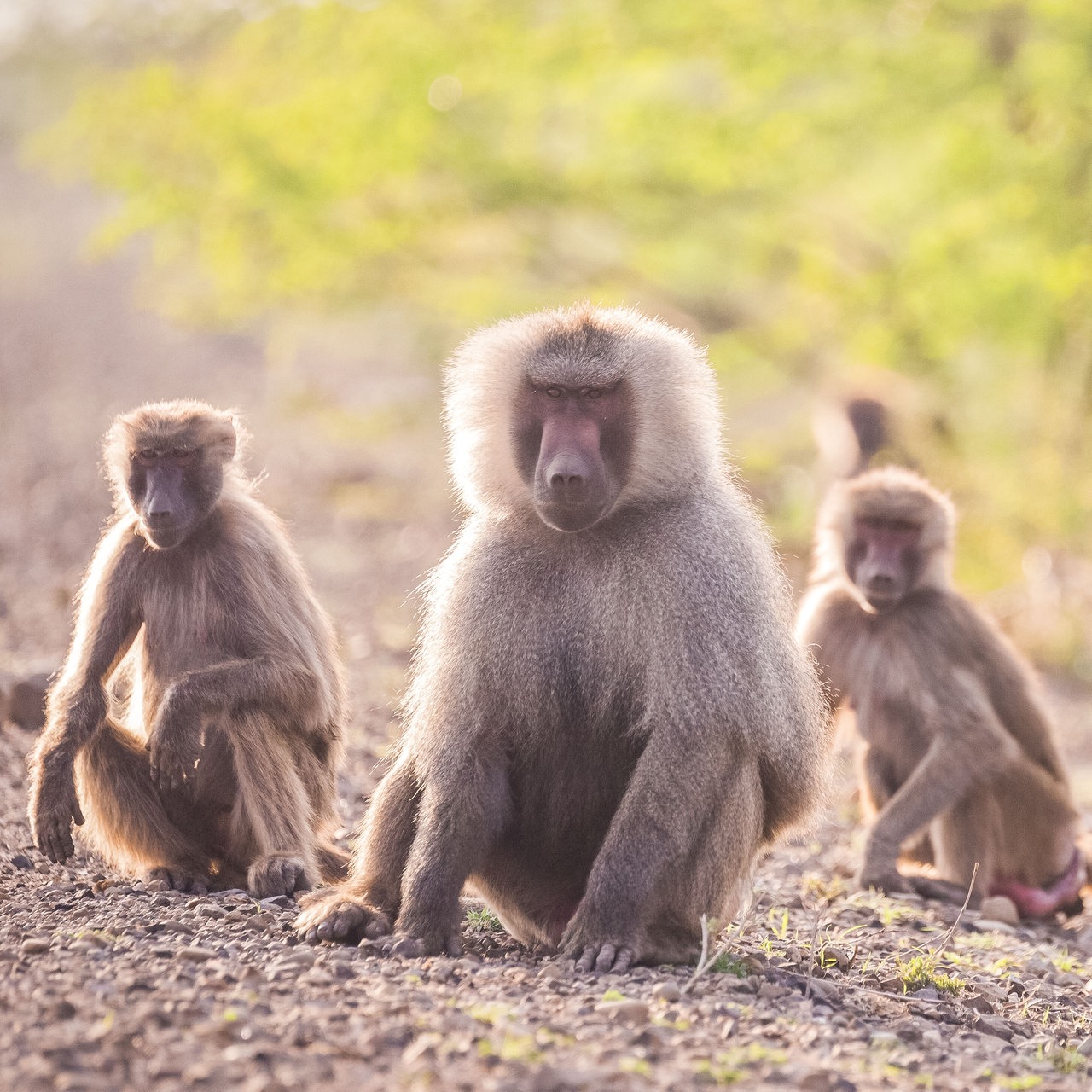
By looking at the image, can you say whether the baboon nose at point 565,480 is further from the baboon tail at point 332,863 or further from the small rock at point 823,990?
the baboon tail at point 332,863

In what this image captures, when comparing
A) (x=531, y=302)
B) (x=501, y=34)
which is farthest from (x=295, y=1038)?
(x=531, y=302)

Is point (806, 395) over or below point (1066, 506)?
over

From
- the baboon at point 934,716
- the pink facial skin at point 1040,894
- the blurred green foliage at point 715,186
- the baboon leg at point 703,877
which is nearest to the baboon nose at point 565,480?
the baboon leg at point 703,877

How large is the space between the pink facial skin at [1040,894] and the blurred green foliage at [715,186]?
3816 mm

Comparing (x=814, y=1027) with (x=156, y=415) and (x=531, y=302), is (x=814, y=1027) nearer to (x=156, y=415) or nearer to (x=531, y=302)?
(x=156, y=415)

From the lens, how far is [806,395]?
489 inches

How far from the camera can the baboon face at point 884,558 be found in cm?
522

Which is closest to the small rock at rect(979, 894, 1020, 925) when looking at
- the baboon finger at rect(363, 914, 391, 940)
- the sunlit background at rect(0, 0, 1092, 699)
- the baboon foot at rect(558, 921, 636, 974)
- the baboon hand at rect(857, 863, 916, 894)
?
the baboon hand at rect(857, 863, 916, 894)

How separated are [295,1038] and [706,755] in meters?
1.16

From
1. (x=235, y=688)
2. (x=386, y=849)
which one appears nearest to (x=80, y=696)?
(x=235, y=688)

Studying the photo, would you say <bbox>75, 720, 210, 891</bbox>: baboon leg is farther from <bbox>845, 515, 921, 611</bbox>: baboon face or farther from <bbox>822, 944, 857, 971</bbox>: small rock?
<bbox>845, 515, 921, 611</bbox>: baboon face

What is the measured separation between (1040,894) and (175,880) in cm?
306

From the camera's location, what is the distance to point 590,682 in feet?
11.5

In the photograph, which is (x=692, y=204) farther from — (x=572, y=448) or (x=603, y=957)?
(x=603, y=957)
